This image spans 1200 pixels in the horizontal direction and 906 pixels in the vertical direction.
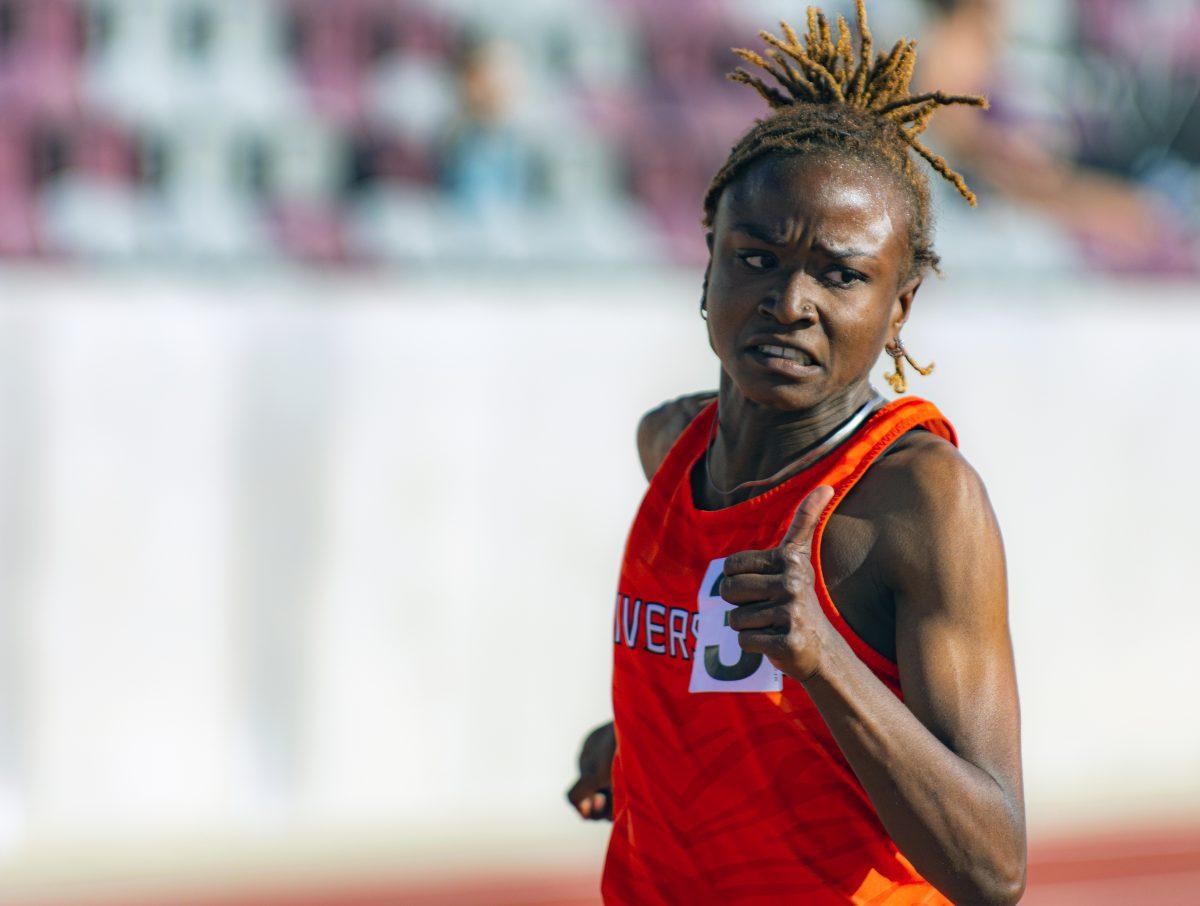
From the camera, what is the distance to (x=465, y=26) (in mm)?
7312

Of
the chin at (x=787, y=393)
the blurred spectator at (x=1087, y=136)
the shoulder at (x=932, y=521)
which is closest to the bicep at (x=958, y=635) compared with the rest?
the shoulder at (x=932, y=521)

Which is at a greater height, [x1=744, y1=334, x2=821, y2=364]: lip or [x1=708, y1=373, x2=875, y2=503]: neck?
[x1=744, y1=334, x2=821, y2=364]: lip

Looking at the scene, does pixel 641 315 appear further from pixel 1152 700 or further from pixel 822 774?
pixel 822 774

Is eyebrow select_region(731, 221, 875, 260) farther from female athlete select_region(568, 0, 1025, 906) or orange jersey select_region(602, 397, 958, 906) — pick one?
orange jersey select_region(602, 397, 958, 906)

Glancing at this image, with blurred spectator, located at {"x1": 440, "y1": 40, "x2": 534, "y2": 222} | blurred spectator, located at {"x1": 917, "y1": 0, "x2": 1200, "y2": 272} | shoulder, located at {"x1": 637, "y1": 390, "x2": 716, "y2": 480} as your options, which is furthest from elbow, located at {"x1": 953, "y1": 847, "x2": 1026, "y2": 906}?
blurred spectator, located at {"x1": 917, "y1": 0, "x2": 1200, "y2": 272}

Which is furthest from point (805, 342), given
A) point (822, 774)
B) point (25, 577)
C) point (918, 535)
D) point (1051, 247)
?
point (1051, 247)

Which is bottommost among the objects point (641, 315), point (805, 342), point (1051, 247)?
point (805, 342)

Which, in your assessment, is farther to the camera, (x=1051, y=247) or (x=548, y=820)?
(x=1051, y=247)

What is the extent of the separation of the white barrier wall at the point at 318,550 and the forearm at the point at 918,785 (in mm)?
4546

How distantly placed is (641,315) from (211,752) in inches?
92.3

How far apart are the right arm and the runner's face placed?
1.86 feet

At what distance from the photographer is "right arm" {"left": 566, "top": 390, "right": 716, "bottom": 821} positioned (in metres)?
2.42

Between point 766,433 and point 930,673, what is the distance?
1.37 feet

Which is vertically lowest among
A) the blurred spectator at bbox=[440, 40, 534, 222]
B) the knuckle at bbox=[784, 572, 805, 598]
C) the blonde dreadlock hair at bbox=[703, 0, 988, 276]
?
the knuckle at bbox=[784, 572, 805, 598]
